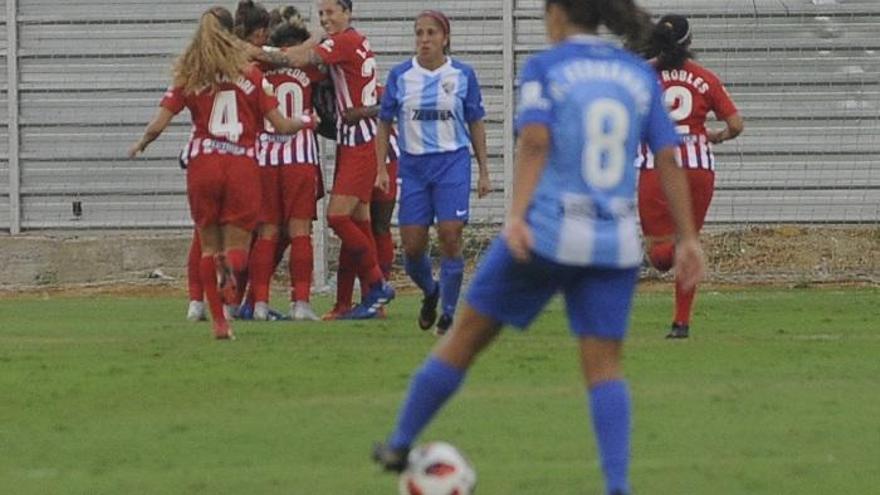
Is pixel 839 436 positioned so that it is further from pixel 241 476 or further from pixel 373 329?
pixel 373 329

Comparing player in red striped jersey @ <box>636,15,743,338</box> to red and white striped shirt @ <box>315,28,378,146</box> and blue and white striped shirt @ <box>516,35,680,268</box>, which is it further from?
blue and white striped shirt @ <box>516,35,680,268</box>

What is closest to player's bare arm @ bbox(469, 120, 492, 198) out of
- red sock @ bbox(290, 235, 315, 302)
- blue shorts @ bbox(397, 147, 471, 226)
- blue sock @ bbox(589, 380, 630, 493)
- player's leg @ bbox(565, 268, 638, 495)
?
blue shorts @ bbox(397, 147, 471, 226)

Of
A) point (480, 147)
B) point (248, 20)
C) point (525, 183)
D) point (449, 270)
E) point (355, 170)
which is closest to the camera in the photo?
point (525, 183)

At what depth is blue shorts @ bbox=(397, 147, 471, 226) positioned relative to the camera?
48.8 ft

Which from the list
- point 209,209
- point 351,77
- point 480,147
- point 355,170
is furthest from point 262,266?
point 209,209

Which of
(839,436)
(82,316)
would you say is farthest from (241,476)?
(82,316)

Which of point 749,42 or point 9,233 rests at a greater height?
point 749,42

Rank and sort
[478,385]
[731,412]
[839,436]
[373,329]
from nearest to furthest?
[839,436] → [731,412] → [478,385] → [373,329]

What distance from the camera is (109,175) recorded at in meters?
22.9

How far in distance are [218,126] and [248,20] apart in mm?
2253

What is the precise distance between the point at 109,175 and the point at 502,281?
1585cm

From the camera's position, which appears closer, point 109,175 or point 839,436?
point 839,436

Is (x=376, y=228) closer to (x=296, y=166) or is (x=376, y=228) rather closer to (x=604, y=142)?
(x=296, y=166)

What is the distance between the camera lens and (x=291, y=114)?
1680 centimetres
